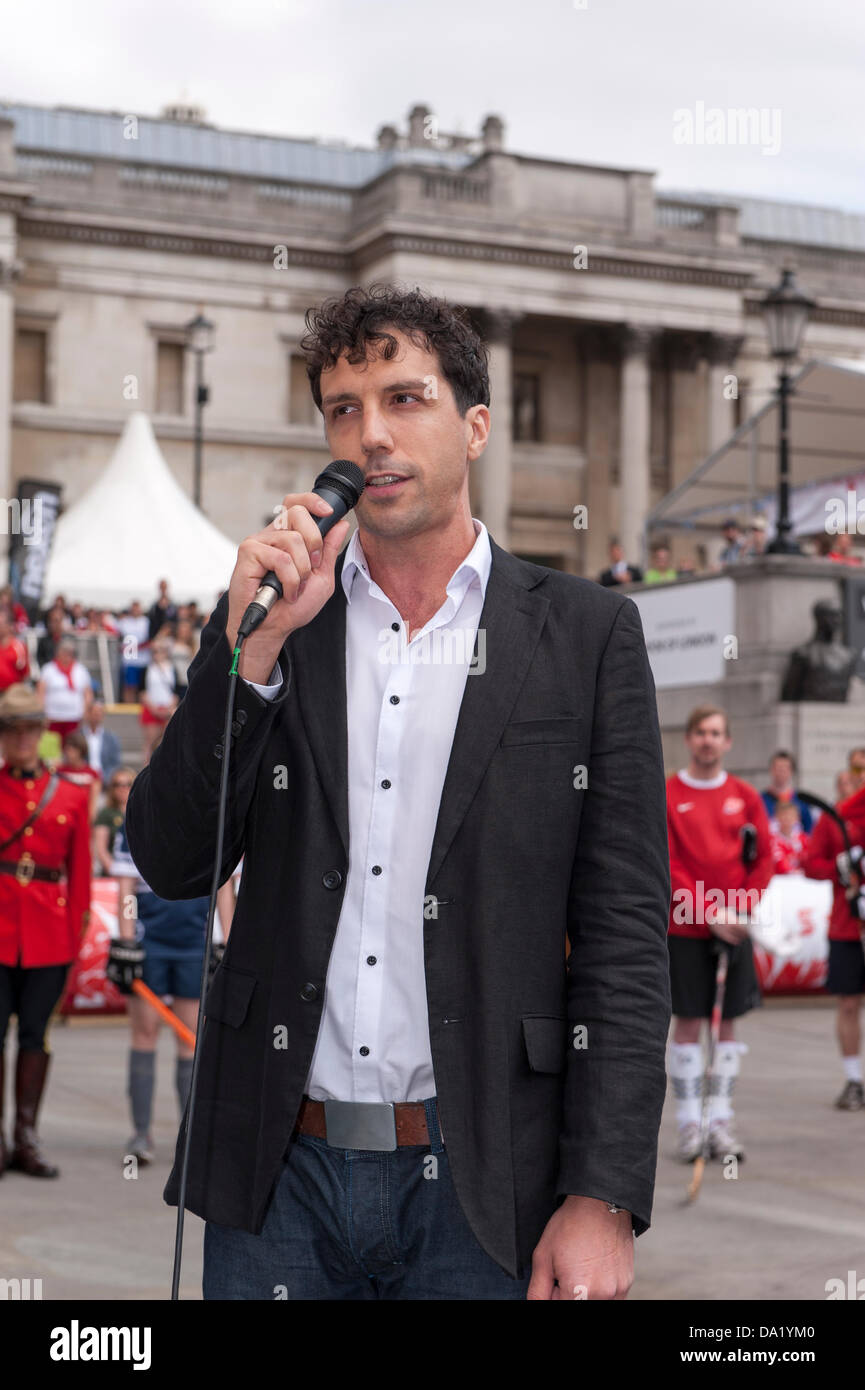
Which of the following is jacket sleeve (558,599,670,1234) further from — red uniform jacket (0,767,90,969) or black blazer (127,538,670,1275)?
red uniform jacket (0,767,90,969)

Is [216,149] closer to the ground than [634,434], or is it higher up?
higher up

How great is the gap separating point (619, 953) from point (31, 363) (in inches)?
2039

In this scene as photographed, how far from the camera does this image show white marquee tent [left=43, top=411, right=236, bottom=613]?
29625mm

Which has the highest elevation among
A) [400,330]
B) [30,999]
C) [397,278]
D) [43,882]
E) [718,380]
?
[397,278]

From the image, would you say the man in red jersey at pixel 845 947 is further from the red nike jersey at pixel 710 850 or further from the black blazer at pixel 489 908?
the black blazer at pixel 489 908

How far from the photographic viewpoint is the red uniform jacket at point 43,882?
837cm

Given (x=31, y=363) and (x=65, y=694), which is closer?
(x=65, y=694)

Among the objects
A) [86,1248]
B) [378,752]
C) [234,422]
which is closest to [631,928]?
[378,752]

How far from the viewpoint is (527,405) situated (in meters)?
58.9

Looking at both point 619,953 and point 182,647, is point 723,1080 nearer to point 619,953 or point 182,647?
point 619,953

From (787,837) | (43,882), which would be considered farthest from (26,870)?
(787,837)

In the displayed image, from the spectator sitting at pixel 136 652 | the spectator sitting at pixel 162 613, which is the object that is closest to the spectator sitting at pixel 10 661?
the spectator sitting at pixel 136 652

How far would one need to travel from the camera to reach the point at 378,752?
276cm
